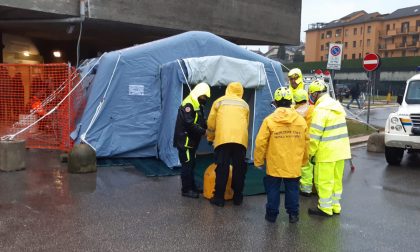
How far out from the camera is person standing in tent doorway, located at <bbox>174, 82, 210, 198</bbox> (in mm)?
6414

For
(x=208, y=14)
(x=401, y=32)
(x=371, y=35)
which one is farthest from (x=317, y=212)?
(x=371, y=35)

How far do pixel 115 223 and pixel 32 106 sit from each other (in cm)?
614

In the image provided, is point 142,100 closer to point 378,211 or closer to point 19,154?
point 19,154

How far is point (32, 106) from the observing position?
10477 mm

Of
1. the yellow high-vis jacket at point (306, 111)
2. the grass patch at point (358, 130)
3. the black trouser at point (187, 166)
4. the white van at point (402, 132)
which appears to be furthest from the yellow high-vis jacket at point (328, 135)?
the grass patch at point (358, 130)

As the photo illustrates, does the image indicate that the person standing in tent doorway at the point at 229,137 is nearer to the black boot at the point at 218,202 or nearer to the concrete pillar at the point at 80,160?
the black boot at the point at 218,202

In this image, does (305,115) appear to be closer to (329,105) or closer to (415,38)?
(329,105)

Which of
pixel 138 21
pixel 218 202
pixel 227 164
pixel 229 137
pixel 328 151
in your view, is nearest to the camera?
pixel 328 151

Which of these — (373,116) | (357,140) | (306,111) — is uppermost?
(306,111)

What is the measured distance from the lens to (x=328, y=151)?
588 cm

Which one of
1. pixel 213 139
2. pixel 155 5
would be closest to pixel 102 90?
pixel 213 139

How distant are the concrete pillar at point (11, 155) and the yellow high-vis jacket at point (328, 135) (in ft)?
17.8

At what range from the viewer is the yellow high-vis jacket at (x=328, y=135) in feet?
19.3

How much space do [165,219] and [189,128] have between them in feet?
4.67
